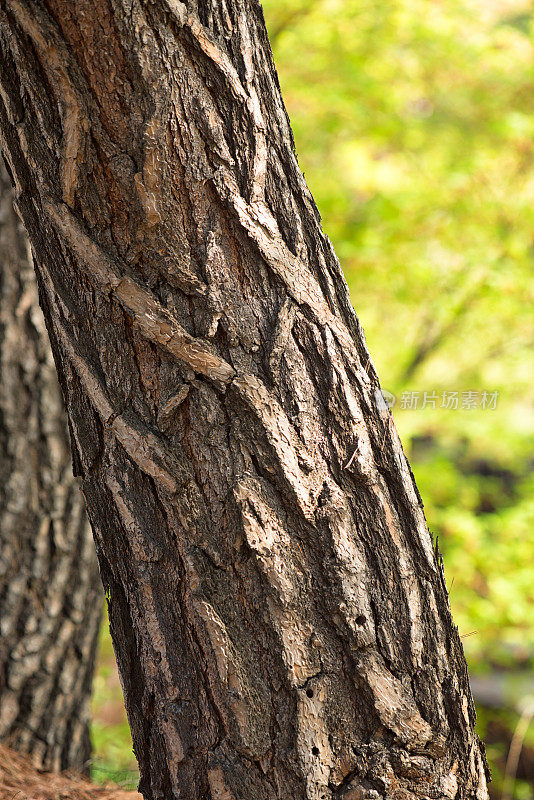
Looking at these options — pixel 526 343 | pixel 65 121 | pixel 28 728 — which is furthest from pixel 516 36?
pixel 28 728

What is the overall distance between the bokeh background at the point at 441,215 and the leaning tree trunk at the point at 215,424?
2.94 meters

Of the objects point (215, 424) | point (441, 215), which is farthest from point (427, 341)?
point (215, 424)

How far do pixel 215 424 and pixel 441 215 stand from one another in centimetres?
384

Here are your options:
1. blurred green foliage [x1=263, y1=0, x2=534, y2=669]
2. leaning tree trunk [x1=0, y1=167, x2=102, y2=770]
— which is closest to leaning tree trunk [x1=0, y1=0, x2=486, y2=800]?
leaning tree trunk [x1=0, y1=167, x2=102, y2=770]

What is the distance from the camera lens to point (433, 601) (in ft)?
3.61

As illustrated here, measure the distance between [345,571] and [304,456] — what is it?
20 centimetres

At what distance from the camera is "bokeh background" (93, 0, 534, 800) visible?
13.0ft

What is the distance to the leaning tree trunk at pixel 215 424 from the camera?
0.98 m

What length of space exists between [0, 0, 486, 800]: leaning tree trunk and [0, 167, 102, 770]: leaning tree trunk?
115 cm

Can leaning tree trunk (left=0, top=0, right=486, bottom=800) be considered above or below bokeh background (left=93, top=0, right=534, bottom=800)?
below

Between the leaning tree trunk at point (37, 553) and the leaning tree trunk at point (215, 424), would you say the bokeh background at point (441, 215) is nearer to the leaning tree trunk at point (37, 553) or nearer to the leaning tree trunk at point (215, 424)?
the leaning tree trunk at point (37, 553)

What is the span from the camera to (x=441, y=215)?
14.4ft

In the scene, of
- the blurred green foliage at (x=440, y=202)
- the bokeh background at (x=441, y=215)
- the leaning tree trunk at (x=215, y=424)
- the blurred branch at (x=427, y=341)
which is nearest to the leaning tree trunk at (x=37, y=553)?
the leaning tree trunk at (x=215, y=424)

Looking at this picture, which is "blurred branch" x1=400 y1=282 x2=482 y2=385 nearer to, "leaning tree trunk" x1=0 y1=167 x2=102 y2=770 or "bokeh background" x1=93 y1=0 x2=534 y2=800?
"bokeh background" x1=93 y1=0 x2=534 y2=800
